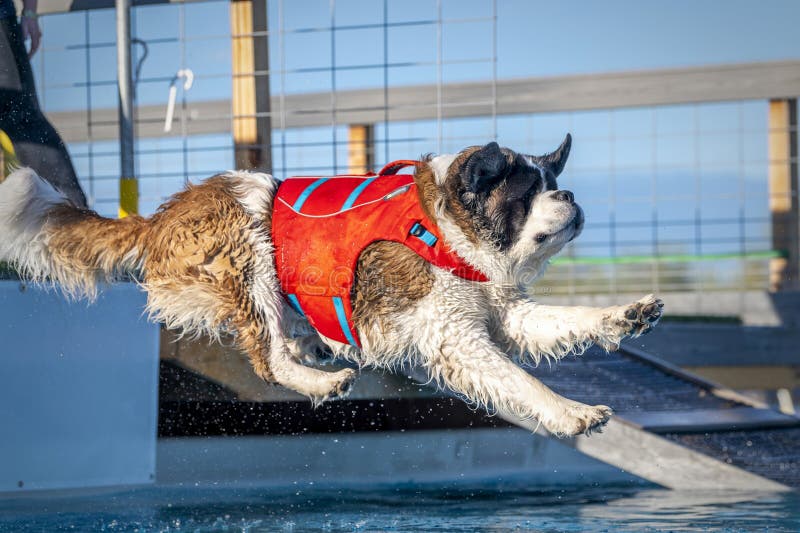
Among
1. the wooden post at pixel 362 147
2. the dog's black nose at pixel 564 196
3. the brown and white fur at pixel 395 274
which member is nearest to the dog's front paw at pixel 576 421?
the brown and white fur at pixel 395 274

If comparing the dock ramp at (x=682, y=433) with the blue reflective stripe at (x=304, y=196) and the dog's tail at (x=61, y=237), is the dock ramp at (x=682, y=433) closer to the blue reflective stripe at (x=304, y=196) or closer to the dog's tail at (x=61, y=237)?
the blue reflective stripe at (x=304, y=196)

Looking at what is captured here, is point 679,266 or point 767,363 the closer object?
point 767,363

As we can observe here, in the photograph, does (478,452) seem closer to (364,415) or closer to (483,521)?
(364,415)

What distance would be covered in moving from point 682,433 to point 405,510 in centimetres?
143

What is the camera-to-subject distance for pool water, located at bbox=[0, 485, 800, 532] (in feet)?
11.8

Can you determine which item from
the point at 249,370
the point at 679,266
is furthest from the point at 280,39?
the point at 679,266

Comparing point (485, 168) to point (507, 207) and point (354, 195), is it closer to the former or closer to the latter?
point (507, 207)

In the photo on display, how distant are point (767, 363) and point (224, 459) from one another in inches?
141

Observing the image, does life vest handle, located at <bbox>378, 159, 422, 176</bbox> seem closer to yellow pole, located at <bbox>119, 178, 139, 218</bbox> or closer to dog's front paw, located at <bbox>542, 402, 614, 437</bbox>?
dog's front paw, located at <bbox>542, 402, 614, 437</bbox>

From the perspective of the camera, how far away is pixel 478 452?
4789 millimetres

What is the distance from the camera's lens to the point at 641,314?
2.95 m

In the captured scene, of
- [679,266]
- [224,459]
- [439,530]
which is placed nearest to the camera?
[439,530]

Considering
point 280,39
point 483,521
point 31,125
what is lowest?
point 483,521

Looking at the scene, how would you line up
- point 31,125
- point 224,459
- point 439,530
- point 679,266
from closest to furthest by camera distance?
point 439,530
point 31,125
point 224,459
point 679,266
